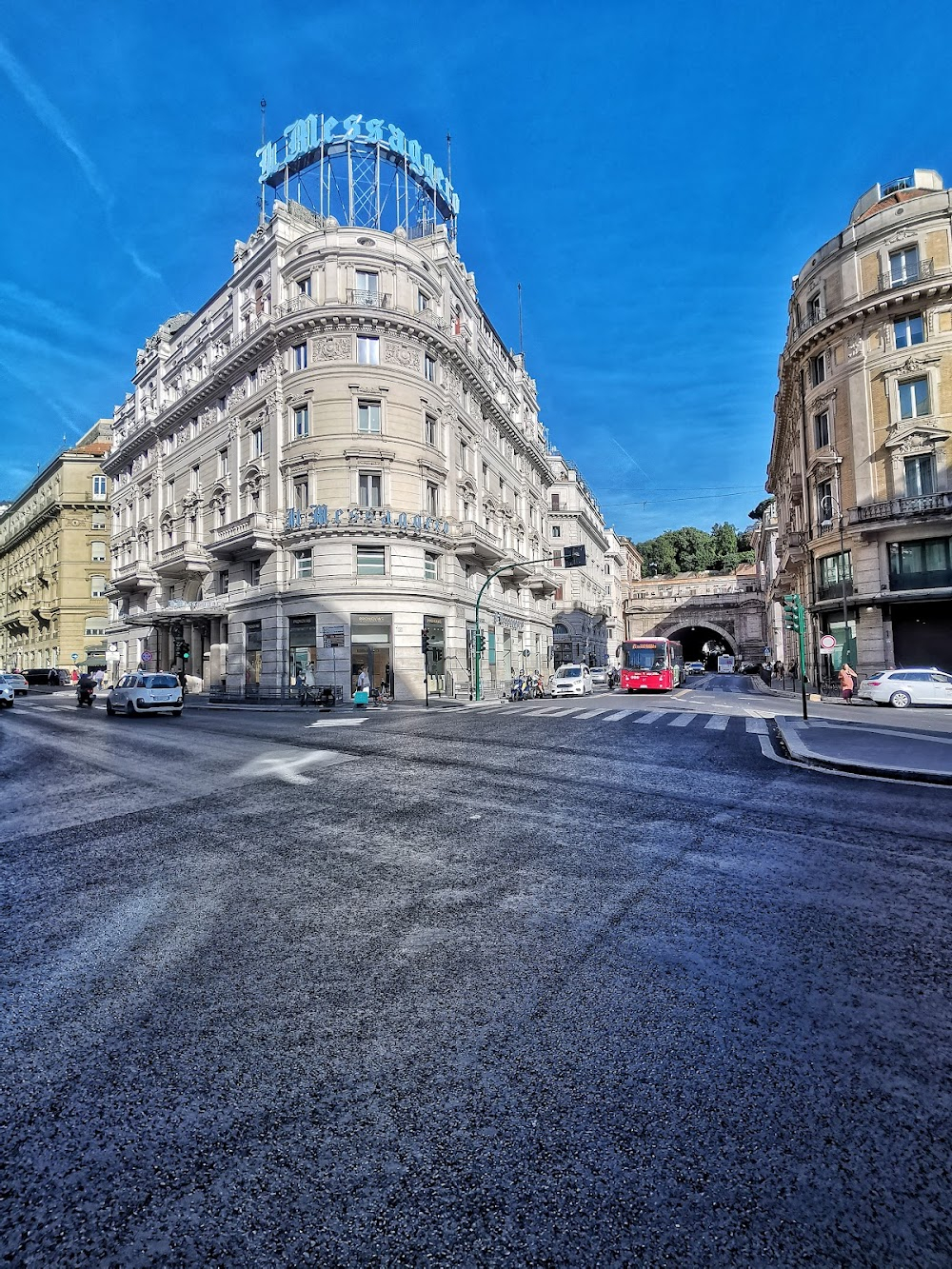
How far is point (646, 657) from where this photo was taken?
35812 mm

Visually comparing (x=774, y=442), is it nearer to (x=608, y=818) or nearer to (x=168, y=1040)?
(x=608, y=818)

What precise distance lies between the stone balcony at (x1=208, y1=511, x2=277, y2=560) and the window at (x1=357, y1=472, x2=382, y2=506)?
4890 mm

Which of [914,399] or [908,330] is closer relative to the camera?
[914,399]

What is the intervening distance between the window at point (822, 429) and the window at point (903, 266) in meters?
6.49

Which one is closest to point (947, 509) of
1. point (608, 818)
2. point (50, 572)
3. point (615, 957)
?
point (608, 818)

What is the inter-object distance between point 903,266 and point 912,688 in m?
22.3

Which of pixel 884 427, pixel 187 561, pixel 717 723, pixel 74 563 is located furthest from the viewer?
pixel 74 563

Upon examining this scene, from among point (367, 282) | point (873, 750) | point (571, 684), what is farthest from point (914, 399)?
point (873, 750)

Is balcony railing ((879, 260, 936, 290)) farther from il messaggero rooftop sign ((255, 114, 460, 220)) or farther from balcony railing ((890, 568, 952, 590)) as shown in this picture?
il messaggero rooftop sign ((255, 114, 460, 220))

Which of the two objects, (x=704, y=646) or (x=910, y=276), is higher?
(x=910, y=276)

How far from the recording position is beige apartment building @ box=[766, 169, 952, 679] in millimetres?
29328

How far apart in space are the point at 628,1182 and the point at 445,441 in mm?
33982

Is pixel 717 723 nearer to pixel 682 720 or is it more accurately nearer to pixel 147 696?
pixel 682 720

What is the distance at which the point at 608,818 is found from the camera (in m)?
6.31
